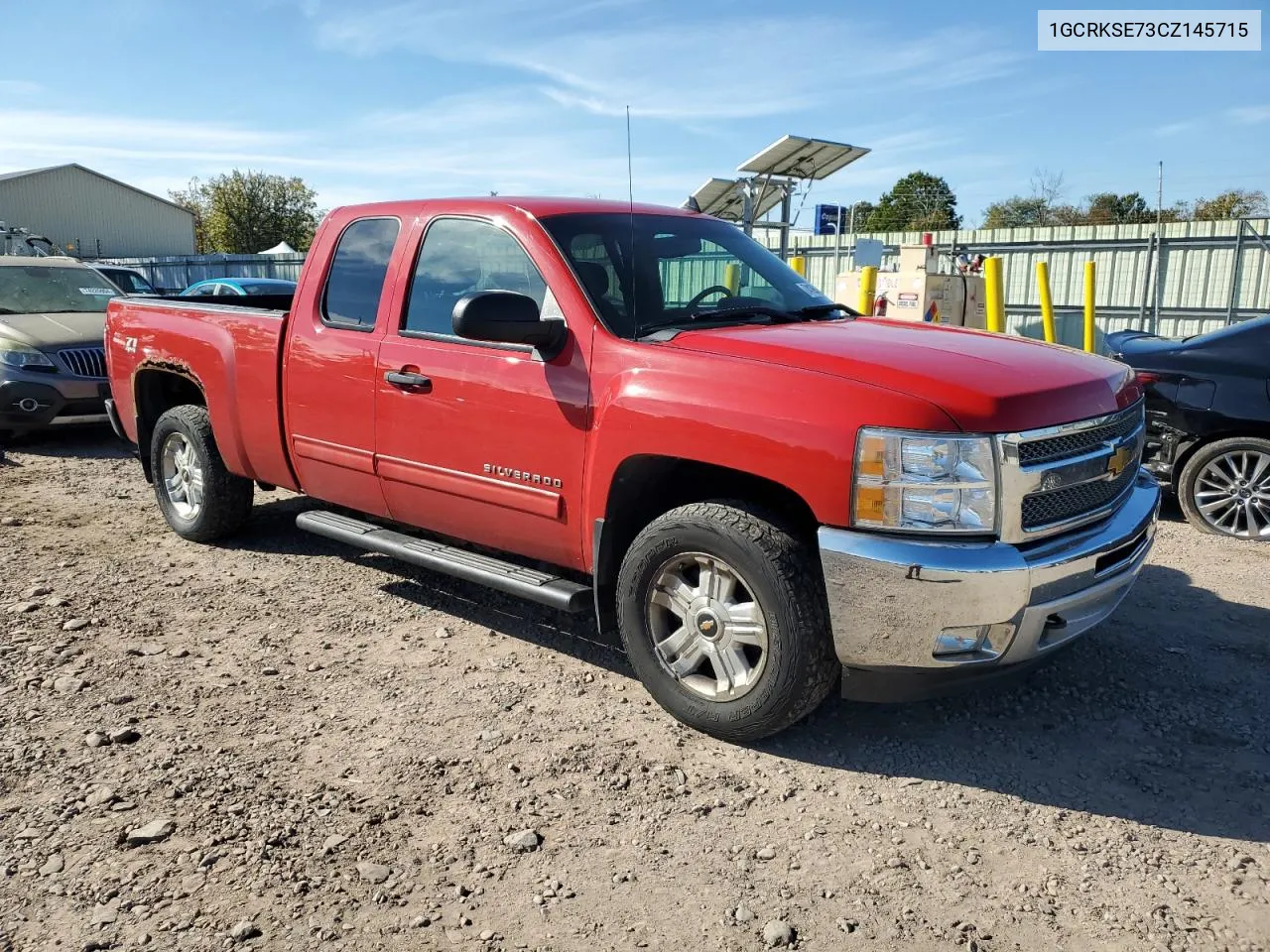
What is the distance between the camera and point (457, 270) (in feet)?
14.4

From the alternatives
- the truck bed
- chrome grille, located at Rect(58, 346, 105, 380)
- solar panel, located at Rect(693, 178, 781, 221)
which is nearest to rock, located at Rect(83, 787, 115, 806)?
the truck bed

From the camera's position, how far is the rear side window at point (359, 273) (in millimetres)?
4652

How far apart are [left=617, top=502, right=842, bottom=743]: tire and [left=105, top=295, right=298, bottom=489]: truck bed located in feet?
7.93

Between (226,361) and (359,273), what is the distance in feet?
3.51

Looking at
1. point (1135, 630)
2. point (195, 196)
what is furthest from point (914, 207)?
point (1135, 630)

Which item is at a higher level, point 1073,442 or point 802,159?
point 802,159

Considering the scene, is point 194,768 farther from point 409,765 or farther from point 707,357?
point 707,357

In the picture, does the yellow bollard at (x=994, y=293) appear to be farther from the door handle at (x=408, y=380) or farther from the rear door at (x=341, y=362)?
the door handle at (x=408, y=380)

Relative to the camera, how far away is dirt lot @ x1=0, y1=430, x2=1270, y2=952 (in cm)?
266

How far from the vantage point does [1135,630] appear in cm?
468

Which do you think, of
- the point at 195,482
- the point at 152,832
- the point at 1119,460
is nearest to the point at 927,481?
the point at 1119,460

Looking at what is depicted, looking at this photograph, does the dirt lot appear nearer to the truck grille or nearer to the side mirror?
the truck grille

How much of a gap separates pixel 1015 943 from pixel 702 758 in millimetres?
1223

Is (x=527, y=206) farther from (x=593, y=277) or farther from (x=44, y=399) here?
(x=44, y=399)
